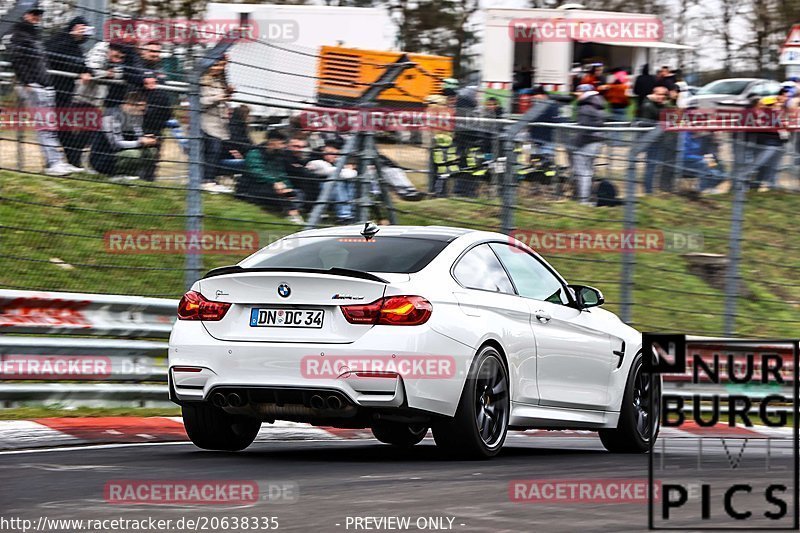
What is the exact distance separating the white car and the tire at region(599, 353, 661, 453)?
82 centimetres

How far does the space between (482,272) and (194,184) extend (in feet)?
11.9

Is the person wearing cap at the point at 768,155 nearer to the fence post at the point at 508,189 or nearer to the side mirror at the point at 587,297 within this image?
the fence post at the point at 508,189

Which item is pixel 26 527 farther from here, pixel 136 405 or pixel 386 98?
pixel 386 98

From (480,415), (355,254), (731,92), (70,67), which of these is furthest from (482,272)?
(731,92)

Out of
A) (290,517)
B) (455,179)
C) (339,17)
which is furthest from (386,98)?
(339,17)

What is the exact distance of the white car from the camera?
802 cm

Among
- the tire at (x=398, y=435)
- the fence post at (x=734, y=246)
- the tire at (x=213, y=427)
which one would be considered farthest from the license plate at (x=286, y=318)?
the fence post at (x=734, y=246)

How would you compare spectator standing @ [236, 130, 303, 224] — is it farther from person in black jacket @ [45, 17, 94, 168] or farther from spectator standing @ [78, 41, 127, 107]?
person in black jacket @ [45, 17, 94, 168]

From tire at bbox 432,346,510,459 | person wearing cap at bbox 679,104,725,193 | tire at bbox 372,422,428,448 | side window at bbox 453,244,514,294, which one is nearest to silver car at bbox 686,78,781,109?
person wearing cap at bbox 679,104,725,193

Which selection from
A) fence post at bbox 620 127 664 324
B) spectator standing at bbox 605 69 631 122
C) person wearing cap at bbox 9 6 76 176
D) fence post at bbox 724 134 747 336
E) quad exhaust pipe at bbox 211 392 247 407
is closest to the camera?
quad exhaust pipe at bbox 211 392 247 407

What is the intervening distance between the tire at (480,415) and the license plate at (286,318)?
923 millimetres

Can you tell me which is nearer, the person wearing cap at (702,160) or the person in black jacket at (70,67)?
the person in black jacket at (70,67)

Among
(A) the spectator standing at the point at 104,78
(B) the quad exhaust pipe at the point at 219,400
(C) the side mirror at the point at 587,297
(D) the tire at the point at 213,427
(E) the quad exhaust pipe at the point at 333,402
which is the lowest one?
(D) the tire at the point at 213,427

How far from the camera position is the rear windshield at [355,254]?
27.8ft
